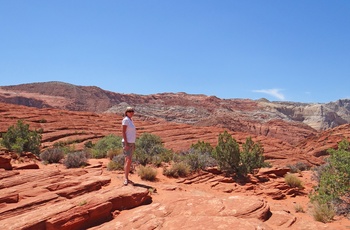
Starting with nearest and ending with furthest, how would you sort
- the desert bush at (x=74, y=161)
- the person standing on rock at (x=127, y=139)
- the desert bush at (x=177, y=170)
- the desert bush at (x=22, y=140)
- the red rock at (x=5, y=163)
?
the person standing on rock at (x=127, y=139), the red rock at (x=5, y=163), the desert bush at (x=177, y=170), the desert bush at (x=74, y=161), the desert bush at (x=22, y=140)

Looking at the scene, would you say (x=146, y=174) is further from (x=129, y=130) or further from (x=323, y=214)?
(x=323, y=214)

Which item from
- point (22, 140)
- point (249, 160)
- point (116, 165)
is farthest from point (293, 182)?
point (22, 140)

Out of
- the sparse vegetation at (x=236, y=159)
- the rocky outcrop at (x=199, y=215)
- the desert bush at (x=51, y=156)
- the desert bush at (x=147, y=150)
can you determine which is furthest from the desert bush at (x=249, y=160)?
the desert bush at (x=51, y=156)

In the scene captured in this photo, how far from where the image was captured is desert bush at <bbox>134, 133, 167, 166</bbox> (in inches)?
486

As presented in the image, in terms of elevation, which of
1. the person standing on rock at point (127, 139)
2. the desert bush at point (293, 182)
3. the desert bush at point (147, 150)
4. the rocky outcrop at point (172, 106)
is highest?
the rocky outcrop at point (172, 106)

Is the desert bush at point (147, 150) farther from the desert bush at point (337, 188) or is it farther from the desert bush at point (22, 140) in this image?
the desert bush at point (337, 188)

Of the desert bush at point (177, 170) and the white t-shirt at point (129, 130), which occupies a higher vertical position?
the white t-shirt at point (129, 130)

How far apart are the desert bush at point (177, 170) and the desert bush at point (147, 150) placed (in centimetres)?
165

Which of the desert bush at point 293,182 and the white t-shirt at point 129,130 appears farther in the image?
the desert bush at point 293,182

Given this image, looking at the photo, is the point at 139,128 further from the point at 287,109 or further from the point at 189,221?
the point at 287,109

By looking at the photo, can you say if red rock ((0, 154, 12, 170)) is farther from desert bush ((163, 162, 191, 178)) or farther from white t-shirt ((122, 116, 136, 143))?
desert bush ((163, 162, 191, 178))

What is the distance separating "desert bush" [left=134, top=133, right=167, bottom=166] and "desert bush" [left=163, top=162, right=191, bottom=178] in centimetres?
165

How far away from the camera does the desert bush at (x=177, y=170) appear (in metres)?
10.9

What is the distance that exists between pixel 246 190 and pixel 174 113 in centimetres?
5850
